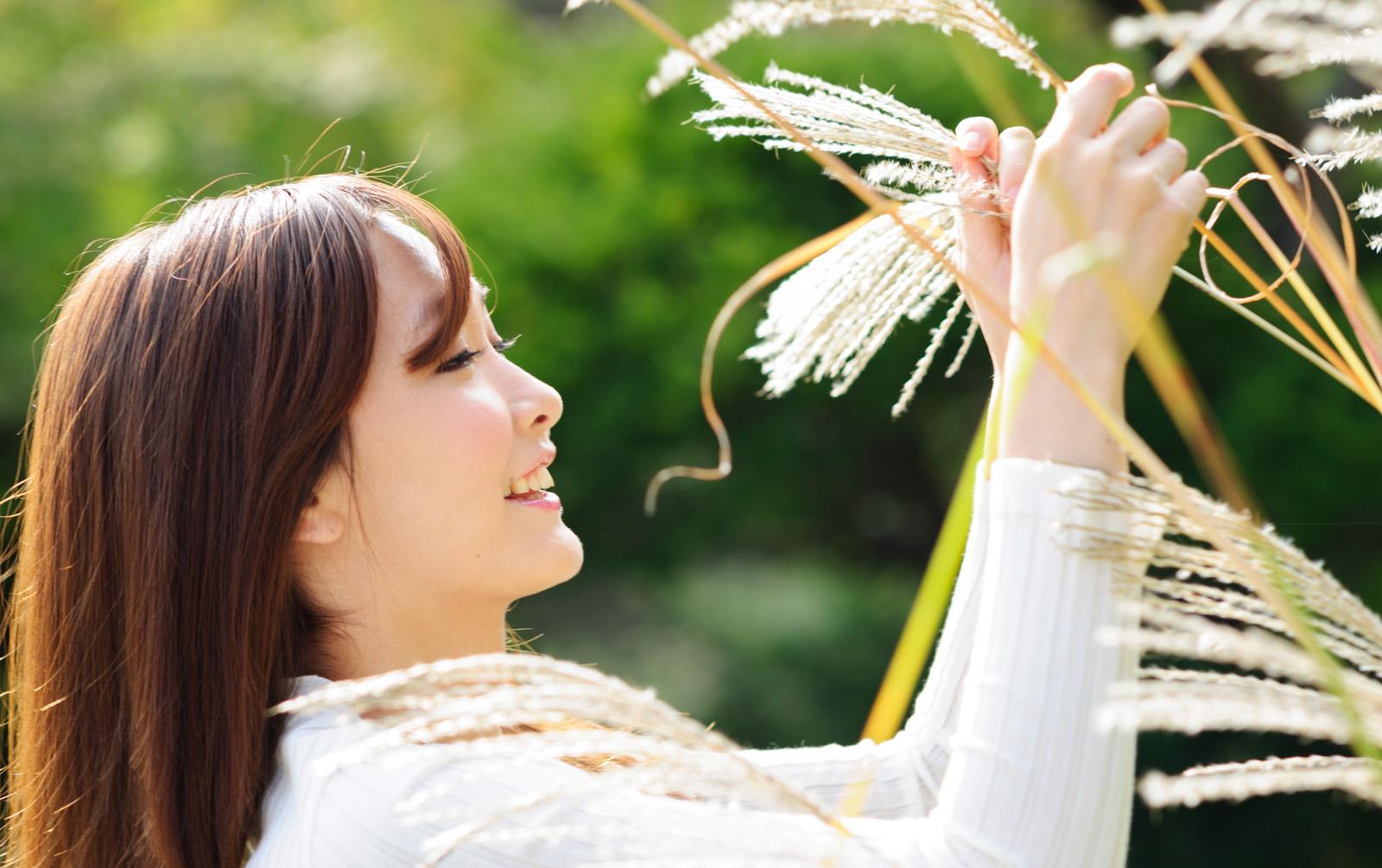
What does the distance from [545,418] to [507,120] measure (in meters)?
3.72

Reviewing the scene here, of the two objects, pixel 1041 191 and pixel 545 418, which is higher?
pixel 1041 191

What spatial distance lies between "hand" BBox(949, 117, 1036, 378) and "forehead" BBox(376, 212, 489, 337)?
544 mm

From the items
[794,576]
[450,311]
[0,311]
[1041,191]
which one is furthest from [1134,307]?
[0,311]

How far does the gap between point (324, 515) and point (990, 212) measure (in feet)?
2.48

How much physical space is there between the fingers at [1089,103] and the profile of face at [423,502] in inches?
27.1

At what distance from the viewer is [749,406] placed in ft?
14.7

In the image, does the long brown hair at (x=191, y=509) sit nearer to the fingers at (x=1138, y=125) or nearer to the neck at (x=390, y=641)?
the neck at (x=390, y=641)

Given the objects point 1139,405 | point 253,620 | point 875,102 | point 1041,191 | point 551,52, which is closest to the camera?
point 1041,191

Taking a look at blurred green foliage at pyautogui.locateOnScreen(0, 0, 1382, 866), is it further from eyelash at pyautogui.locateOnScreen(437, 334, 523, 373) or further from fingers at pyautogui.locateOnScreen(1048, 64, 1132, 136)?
fingers at pyautogui.locateOnScreen(1048, 64, 1132, 136)

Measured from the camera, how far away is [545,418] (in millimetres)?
1479

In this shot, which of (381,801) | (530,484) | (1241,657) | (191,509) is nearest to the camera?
(1241,657)

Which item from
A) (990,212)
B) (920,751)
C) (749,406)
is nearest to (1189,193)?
(990,212)

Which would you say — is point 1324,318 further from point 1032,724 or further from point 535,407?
point 535,407

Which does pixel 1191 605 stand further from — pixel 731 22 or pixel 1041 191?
pixel 731 22
